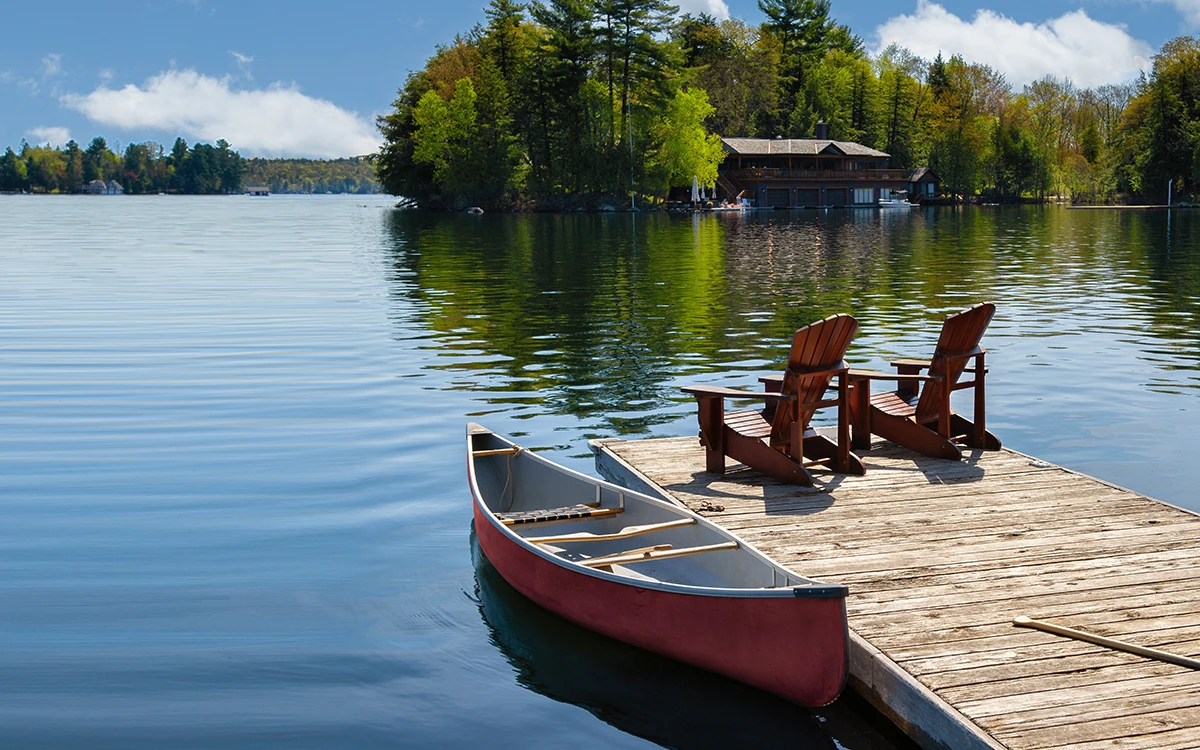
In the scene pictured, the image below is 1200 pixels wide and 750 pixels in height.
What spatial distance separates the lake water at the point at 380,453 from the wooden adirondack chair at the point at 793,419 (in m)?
2.40

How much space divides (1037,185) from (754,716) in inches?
4985

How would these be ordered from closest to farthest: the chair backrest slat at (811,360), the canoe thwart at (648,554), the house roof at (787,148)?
the canoe thwart at (648,554), the chair backrest slat at (811,360), the house roof at (787,148)

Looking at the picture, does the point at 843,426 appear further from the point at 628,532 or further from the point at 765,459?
the point at 628,532

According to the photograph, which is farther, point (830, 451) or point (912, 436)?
point (912, 436)

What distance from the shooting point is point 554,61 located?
94.1m

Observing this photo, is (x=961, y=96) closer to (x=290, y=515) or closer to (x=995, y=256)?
(x=995, y=256)

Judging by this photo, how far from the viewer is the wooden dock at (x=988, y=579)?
554 centimetres

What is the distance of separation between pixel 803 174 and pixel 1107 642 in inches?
3924

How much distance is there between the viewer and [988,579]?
7.36 metres

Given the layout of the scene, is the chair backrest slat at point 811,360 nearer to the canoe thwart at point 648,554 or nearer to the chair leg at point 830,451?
the chair leg at point 830,451

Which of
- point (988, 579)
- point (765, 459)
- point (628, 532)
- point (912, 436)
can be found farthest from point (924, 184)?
point (988, 579)

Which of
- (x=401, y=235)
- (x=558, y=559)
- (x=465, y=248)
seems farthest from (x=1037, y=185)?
(x=558, y=559)

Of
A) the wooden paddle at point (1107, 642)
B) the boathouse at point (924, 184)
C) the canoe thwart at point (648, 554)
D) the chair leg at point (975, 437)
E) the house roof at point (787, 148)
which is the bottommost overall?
the wooden paddle at point (1107, 642)

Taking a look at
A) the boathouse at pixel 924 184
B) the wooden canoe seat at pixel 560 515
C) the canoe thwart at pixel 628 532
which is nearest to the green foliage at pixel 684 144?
the boathouse at pixel 924 184
